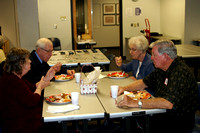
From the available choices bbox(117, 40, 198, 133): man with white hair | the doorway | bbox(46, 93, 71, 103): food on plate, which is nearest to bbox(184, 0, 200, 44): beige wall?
the doorway

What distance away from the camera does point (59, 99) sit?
2619 mm

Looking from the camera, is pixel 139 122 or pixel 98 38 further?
pixel 98 38

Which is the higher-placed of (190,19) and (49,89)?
(190,19)

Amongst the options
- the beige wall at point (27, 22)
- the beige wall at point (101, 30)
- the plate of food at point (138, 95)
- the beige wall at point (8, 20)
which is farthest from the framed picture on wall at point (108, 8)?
the plate of food at point (138, 95)

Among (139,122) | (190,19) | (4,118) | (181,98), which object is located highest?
(190,19)

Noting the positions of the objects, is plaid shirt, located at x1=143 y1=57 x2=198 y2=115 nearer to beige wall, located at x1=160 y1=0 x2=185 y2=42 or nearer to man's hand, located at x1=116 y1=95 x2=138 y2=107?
man's hand, located at x1=116 y1=95 x2=138 y2=107

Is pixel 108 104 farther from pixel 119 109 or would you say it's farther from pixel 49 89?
pixel 49 89

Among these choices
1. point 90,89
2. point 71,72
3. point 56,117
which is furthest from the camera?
point 71,72

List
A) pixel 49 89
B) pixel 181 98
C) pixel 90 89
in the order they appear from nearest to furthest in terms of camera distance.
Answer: pixel 181 98 → pixel 90 89 → pixel 49 89

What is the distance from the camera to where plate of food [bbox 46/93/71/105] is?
251 centimetres

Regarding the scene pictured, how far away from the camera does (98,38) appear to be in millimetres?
12898

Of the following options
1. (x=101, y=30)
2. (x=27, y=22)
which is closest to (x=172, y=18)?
(x=101, y=30)

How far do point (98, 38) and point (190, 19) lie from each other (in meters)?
5.45

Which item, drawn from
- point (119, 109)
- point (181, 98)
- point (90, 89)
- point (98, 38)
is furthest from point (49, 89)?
point (98, 38)
